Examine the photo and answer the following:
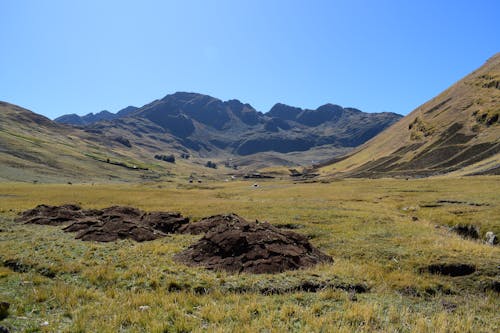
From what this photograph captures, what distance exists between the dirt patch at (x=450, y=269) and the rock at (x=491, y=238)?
38.1 feet

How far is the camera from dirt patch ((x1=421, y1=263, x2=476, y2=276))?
18094 millimetres

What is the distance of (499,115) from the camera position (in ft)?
521

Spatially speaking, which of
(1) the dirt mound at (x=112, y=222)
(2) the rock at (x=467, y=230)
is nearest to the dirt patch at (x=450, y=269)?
(2) the rock at (x=467, y=230)

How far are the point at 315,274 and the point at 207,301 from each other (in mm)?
6399

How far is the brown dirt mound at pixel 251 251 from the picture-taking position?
707 inches

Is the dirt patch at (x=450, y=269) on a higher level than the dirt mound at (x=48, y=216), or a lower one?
higher

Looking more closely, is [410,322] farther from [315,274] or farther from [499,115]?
[499,115]

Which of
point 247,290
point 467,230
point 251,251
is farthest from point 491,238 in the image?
point 247,290

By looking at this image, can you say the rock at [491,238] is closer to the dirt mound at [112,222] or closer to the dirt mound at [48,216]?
the dirt mound at [112,222]

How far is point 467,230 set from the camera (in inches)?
1232

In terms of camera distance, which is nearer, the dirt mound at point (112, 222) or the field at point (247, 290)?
the field at point (247, 290)

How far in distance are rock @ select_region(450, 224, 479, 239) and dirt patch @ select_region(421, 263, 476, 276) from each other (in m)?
13.9

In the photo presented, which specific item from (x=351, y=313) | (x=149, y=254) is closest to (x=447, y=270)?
(x=351, y=313)

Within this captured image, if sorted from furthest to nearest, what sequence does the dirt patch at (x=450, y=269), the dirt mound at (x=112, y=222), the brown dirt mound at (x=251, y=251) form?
the dirt mound at (x=112, y=222) → the dirt patch at (x=450, y=269) → the brown dirt mound at (x=251, y=251)
